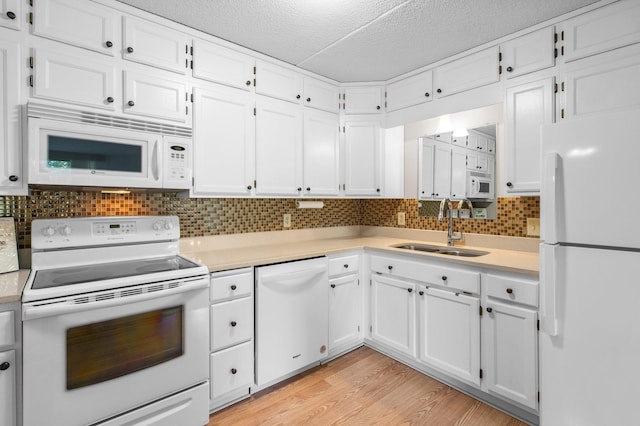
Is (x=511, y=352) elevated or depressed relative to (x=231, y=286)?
depressed

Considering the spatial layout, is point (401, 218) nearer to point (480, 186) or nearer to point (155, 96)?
point (480, 186)

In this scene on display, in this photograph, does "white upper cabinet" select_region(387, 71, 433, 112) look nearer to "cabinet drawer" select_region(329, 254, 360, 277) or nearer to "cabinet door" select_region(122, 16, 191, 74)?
"cabinet drawer" select_region(329, 254, 360, 277)

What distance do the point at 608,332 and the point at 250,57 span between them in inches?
106

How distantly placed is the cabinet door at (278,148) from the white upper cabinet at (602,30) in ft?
6.24

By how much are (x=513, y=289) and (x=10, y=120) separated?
2.87 meters

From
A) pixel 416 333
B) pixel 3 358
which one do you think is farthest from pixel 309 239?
pixel 3 358

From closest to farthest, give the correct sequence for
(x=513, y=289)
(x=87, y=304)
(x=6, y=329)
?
(x=6, y=329) → (x=87, y=304) → (x=513, y=289)

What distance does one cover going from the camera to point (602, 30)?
183 cm

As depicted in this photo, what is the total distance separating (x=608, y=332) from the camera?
4.56 ft

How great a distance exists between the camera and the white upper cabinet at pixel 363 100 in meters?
3.07

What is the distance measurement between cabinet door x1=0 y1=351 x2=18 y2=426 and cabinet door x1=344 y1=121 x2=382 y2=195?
2473 millimetres

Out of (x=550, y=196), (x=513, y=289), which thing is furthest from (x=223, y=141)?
(x=513, y=289)

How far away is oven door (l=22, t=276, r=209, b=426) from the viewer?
1.35 metres

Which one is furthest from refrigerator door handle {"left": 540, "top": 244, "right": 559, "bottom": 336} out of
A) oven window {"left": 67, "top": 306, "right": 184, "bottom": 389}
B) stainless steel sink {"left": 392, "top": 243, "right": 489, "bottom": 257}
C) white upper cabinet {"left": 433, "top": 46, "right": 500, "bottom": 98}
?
oven window {"left": 67, "top": 306, "right": 184, "bottom": 389}
